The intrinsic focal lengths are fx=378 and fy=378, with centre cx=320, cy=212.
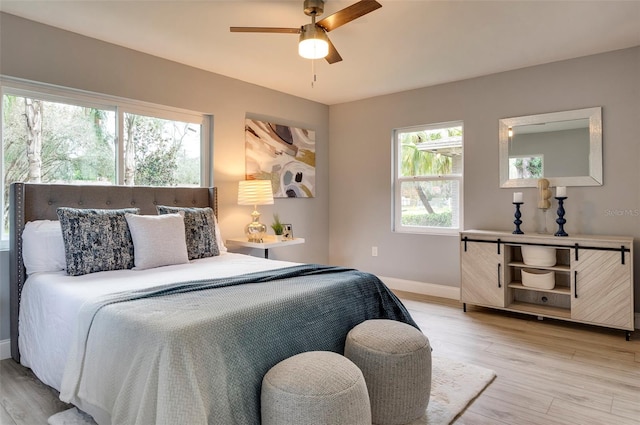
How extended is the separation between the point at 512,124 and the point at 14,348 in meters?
4.62

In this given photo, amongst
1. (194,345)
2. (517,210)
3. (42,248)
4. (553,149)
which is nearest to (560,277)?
(517,210)

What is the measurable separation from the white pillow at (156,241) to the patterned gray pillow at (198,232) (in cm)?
18

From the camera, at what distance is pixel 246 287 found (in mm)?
2039

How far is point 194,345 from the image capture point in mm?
1451

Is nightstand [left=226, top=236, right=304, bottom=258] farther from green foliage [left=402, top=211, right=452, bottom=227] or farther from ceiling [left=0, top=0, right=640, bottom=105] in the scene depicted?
ceiling [left=0, top=0, right=640, bottom=105]

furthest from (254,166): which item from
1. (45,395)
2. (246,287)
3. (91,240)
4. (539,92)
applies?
(539,92)

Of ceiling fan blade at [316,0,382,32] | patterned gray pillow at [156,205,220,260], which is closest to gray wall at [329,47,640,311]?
patterned gray pillow at [156,205,220,260]

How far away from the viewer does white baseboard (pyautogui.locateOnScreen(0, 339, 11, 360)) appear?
265 centimetres

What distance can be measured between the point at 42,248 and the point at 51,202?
0.38 m

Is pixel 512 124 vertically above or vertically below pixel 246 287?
above

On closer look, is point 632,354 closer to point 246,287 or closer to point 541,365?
point 541,365

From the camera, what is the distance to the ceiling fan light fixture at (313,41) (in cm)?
227

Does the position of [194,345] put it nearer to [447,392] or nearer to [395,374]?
[395,374]

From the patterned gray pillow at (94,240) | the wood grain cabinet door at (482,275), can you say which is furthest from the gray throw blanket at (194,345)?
the wood grain cabinet door at (482,275)
